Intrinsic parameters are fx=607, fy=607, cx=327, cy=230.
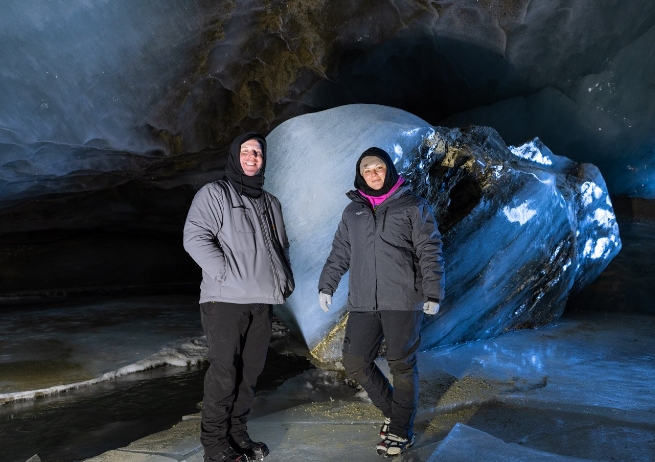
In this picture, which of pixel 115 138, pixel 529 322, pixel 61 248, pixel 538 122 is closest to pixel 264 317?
pixel 529 322

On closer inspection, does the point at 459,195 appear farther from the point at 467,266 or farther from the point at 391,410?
the point at 391,410

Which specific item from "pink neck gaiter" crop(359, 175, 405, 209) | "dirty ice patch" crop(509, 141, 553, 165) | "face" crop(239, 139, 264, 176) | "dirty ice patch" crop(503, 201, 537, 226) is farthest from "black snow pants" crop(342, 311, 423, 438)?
"dirty ice patch" crop(509, 141, 553, 165)

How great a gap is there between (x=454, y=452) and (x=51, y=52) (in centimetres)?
505

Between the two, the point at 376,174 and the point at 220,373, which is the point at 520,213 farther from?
the point at 220,373

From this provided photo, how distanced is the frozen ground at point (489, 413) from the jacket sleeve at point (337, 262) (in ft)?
2.71

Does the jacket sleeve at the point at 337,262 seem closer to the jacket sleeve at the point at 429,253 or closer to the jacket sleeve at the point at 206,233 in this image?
the jacket sleeve at the point at 429,253

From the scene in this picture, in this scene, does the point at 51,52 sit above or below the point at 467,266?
above

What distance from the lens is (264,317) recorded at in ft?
9.89

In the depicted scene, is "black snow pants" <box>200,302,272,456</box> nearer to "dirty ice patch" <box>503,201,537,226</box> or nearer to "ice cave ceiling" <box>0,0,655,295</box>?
"dirty ice patch" <box>503,201,537,226</box>

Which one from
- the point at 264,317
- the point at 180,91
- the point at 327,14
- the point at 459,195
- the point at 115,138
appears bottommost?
the point at 264,317

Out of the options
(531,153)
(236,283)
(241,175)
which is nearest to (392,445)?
(236,283)

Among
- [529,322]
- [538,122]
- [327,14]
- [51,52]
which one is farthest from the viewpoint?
[538,122]

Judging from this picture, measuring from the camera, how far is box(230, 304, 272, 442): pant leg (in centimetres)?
300

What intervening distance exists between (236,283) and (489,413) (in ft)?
6.03
